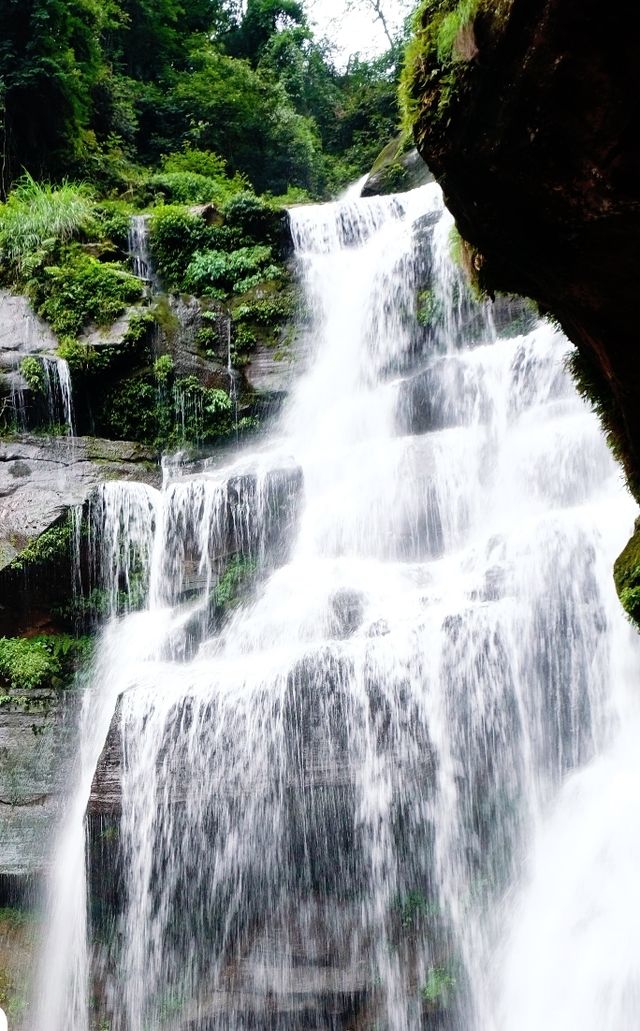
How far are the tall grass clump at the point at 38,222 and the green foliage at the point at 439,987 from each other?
1279 centimetres

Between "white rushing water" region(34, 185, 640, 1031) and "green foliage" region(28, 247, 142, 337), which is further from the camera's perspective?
"green foliage" region(28, 247, 142, 337)

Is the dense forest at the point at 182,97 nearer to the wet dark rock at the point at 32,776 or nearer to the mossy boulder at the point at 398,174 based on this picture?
the mossy boulder at the point at 398,174

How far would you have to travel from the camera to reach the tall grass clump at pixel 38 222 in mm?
14836

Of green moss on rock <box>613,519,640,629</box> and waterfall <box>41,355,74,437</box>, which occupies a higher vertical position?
waterfall <box>41,355,74,437</box>

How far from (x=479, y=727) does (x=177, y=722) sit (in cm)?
283

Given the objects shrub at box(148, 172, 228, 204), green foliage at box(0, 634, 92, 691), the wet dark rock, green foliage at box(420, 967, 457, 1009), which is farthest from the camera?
shrub at box(148, 172, 228, 204)

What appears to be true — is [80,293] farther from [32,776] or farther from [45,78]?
[32,776]

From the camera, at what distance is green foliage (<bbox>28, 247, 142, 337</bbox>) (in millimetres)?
13828

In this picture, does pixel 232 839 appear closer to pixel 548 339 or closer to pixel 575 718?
pixel 575 718

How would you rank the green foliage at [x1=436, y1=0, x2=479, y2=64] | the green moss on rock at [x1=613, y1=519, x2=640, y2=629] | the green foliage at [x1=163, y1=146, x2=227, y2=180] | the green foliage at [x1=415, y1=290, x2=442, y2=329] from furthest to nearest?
1. the green foliage at [x1=163, y1=146, x2=227, y2=180]
2. the green foliage at [x1=415, y1=290, x2=442, y2=329]
3. the green moss on rock at [x1=613, y1=519, x2=640, y2=629]
4. the green foliage at [x1=436, y1=0, x2=479, y2=64]

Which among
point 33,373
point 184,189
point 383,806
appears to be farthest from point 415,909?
point 184,189

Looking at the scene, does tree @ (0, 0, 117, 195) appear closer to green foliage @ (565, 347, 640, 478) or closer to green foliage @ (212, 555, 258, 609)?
green foliage @ (212, 555, 258, 609)

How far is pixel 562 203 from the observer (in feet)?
11.6

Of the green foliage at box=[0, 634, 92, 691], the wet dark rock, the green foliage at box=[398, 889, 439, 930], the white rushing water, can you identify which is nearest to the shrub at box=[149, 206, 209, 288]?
the green foliage at box=[0, 634, 92, 691]
